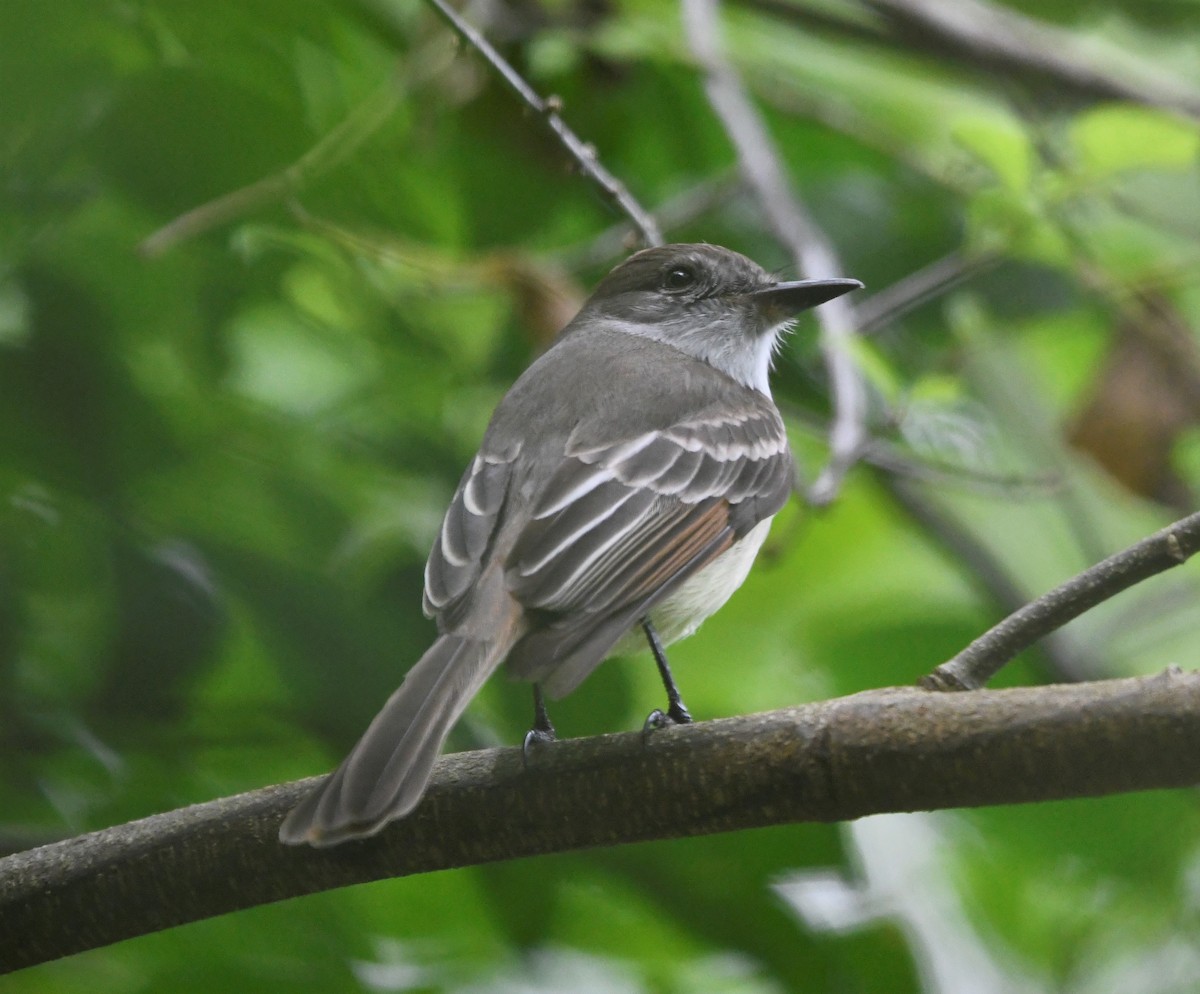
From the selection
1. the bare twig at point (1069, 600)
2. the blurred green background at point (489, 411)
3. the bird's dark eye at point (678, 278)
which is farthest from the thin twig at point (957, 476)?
the bare twig at point (1069, 600)

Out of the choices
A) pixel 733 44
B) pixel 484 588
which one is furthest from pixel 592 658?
pixel 733 44

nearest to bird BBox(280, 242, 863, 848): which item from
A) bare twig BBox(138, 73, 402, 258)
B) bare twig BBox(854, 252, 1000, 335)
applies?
bare twig BBox(854, 252, 1000, 335)

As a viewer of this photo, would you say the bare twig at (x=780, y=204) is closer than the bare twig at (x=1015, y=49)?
Yes

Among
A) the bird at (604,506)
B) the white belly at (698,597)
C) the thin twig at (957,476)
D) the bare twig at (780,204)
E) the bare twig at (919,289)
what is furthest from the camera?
the bare twig at (919,289)

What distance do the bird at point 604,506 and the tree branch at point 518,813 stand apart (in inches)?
5.6

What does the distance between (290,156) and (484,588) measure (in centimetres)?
95

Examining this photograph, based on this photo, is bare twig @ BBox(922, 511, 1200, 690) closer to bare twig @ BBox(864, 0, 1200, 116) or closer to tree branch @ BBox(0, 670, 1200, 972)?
tree branch @ BBox(0, 670, 1200, 972)

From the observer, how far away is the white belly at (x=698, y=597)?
3217 millimetres

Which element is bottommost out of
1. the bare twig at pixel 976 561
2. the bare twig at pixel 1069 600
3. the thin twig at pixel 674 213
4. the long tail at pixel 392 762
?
the bare twig at pixel 976 561

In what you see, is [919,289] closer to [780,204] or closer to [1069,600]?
[780,204]

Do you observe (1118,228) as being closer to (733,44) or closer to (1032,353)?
(1032,353)

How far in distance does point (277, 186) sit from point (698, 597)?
1261 millimetres

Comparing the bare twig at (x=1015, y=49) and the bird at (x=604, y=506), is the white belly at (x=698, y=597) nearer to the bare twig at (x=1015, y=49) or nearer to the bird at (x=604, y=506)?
the bird at (x=604, y=506)

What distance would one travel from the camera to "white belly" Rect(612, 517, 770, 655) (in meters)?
3.22
